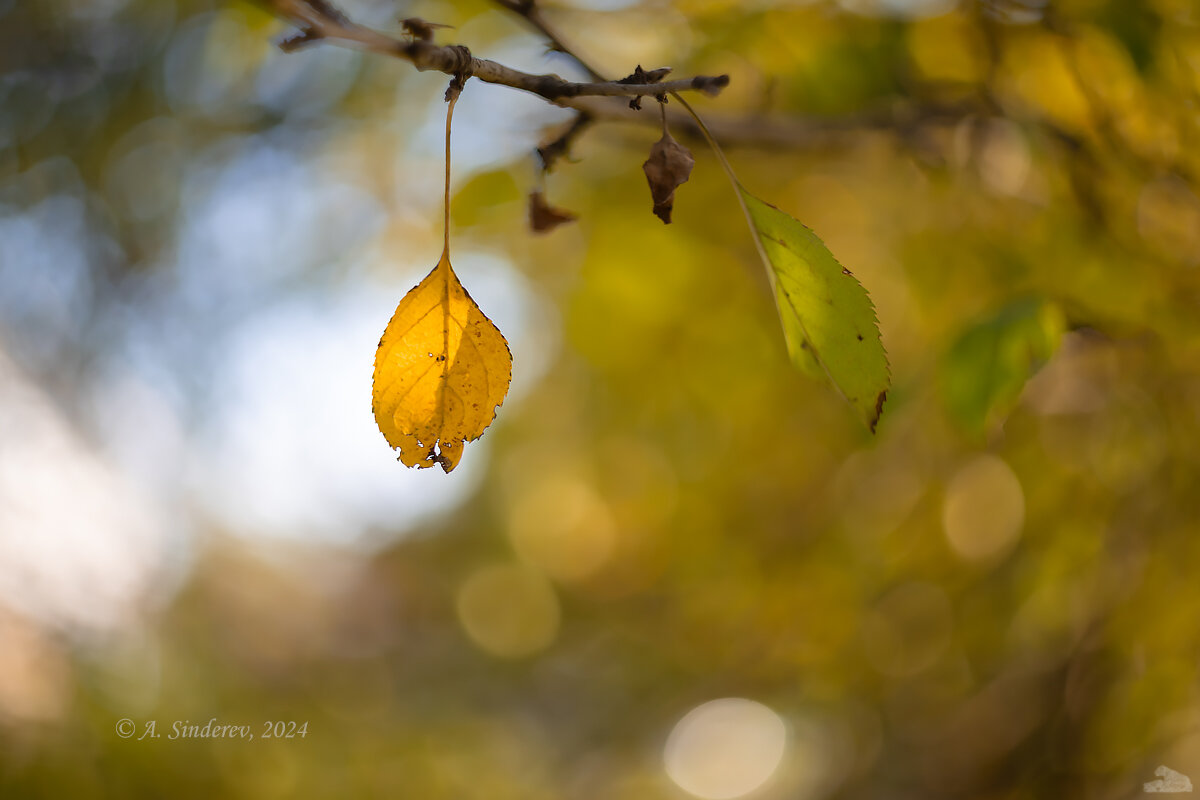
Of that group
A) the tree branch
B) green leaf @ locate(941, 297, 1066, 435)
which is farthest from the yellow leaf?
green leaf @ locate(941, 297, 1066, 435)

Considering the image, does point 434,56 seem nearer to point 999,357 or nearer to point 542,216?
point 542,216

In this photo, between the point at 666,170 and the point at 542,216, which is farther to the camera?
the point at 542,216

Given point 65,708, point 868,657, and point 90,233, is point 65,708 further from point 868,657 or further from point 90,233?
→ point 868,657

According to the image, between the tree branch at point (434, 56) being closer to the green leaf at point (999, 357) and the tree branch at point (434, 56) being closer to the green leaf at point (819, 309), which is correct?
the green leaf at point (819, 309)

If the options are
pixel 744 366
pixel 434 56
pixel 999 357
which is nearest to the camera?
pixel 434 56

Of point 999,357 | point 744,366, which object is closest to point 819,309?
point 999,357

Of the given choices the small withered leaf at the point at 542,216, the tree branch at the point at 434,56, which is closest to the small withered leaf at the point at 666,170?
the tree branch at the point at 434,56

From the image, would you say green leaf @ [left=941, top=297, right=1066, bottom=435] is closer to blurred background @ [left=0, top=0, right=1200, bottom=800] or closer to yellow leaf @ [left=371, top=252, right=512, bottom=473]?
blurred background @ [left=0, top=0, right=1200, bottom=800]
